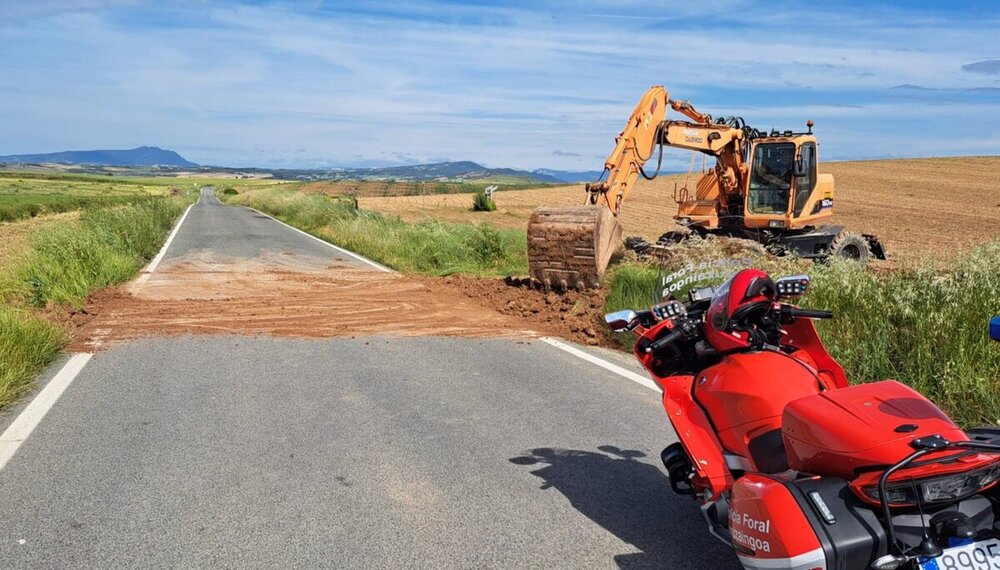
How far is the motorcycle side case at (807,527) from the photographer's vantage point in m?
2.64

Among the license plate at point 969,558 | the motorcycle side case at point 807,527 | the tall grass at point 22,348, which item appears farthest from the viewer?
the tall grass at point 22,348

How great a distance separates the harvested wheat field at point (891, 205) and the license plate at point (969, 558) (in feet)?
62.2

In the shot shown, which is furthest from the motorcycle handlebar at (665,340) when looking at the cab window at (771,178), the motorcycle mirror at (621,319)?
the cab window at (771,178)

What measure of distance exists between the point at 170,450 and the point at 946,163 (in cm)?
7284

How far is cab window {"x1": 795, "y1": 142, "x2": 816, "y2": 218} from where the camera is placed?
16516 millimetres

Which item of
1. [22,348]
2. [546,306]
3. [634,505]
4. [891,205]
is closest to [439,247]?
[546,306]

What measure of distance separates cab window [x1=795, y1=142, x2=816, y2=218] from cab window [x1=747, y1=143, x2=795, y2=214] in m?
0.23

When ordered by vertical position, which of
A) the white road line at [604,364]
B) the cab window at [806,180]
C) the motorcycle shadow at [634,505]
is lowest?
the white road line at [604,364]

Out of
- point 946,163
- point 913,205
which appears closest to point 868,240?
point 913,205

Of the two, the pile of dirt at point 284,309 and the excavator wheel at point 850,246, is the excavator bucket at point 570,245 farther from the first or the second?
the excavator wheel at point 850,246

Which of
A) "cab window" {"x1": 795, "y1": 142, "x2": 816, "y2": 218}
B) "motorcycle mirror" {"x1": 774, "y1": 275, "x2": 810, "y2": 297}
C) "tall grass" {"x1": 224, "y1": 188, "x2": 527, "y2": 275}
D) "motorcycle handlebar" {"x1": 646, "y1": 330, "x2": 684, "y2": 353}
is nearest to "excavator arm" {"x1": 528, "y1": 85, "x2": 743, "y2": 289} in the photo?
"cab window" {"x1": 795, "y1": 142, "x2": 816, "y2": 218}

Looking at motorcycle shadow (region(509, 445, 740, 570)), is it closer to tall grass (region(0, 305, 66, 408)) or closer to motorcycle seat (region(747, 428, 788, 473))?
motorcycle seat (region(747, 428, 788, 473))

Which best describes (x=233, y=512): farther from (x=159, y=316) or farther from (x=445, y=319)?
(x=159, y=316)

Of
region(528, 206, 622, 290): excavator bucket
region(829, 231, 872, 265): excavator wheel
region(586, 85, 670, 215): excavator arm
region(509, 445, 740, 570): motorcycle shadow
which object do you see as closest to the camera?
region(509, 445, 740, 570): motorcycle shadow
